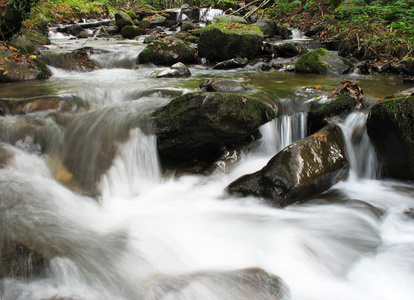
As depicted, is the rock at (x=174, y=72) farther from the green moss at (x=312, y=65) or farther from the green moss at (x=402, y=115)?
the green moss at (x=402, y=115)

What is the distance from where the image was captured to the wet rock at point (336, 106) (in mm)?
4750

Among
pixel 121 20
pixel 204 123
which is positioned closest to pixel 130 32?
pixel 121 20

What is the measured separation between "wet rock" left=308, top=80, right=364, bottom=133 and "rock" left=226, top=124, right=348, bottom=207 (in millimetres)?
917

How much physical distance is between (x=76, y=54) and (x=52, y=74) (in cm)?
126

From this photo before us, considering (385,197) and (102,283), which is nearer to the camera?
(102,283)

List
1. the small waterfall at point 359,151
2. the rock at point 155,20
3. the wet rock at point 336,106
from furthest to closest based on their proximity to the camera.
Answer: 1. the rock at point 155,20
2. the wet rock at point 336,106
3. the small waterfall at point 359,151

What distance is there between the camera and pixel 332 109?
475cm

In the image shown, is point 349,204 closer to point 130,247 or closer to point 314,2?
point 130,247

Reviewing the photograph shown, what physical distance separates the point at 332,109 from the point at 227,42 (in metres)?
5.62

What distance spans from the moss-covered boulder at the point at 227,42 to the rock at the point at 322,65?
205cm

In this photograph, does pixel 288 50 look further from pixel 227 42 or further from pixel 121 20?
pixel 121 20

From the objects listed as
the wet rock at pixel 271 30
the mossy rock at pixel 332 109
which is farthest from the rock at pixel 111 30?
the mossy rock at pixel 332 109

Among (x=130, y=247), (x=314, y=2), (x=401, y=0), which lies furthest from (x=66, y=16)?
(x=130, y=247)

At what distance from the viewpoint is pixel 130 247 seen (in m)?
2.86
